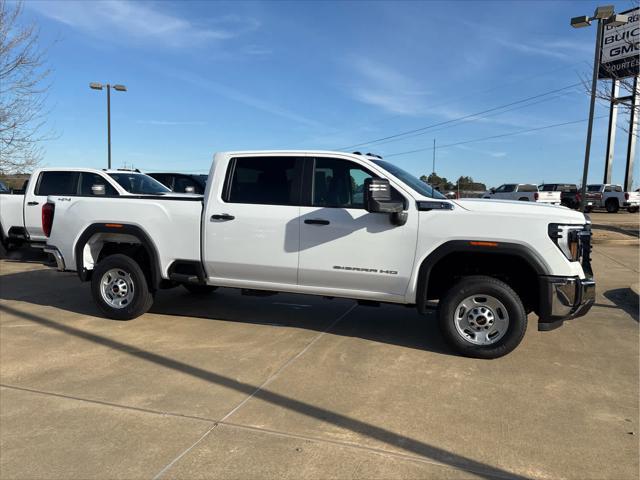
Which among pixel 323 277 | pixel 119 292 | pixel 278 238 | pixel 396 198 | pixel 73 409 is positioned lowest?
pixel 73 409

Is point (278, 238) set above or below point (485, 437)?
above

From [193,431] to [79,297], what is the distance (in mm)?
4950

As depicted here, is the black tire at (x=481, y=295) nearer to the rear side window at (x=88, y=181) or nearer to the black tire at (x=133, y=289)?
the black tire at (x=133, y=289)

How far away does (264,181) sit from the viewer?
5648 mm

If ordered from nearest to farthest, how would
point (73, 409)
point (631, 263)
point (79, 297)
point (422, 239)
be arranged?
point (73, 409), point (422, 239), point (79, 297), point (631, 263)

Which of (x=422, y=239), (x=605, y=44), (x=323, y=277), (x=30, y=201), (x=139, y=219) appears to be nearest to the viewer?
(x=422, y=239)

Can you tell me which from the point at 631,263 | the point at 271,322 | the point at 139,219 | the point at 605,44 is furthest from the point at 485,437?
the point at 605,44

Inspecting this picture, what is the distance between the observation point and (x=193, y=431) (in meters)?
3.43

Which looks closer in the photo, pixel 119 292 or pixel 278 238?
pixel 278 238

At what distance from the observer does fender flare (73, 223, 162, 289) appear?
5984 mm

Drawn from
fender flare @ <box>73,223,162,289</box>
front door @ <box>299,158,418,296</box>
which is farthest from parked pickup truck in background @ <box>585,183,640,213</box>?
fender flare @ <box>73,223,162,289</box>

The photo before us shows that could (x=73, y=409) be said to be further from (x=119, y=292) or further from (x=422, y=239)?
(x=422, y=239)

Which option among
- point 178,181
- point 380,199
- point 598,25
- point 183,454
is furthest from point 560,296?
point 178,181

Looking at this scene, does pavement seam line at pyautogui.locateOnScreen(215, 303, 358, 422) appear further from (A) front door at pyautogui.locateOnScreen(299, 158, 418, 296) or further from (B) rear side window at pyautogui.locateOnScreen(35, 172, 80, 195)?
(B) rear side window at pyautogui.locateOnScreen(35, 172, 80, 195)
